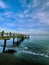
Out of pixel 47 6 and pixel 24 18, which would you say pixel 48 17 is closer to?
pixel 47 6

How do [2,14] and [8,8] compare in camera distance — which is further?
[2,14]

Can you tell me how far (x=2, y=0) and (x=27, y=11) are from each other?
1628 millimetres

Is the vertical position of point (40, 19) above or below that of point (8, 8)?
below

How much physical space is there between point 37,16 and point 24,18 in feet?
3.68

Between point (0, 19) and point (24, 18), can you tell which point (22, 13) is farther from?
point (0, 19)

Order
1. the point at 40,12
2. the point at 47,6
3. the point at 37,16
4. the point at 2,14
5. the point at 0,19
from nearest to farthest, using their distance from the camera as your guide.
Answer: the point at 47,6 < the point at 40,12 < the point at 37,16 < the point at 2,14 < the point at 0,19

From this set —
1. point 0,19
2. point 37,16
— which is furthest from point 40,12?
point 0,19

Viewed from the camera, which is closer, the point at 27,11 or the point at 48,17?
the point at 48,17

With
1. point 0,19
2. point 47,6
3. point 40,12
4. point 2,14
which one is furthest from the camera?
point 0,19

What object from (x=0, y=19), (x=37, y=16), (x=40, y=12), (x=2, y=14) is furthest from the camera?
(x=0, y=19)

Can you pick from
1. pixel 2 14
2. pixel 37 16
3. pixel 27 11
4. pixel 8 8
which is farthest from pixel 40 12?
pixel 2 14

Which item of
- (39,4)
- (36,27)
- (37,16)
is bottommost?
(36,27)

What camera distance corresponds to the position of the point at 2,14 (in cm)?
722

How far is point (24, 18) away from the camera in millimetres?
7363
